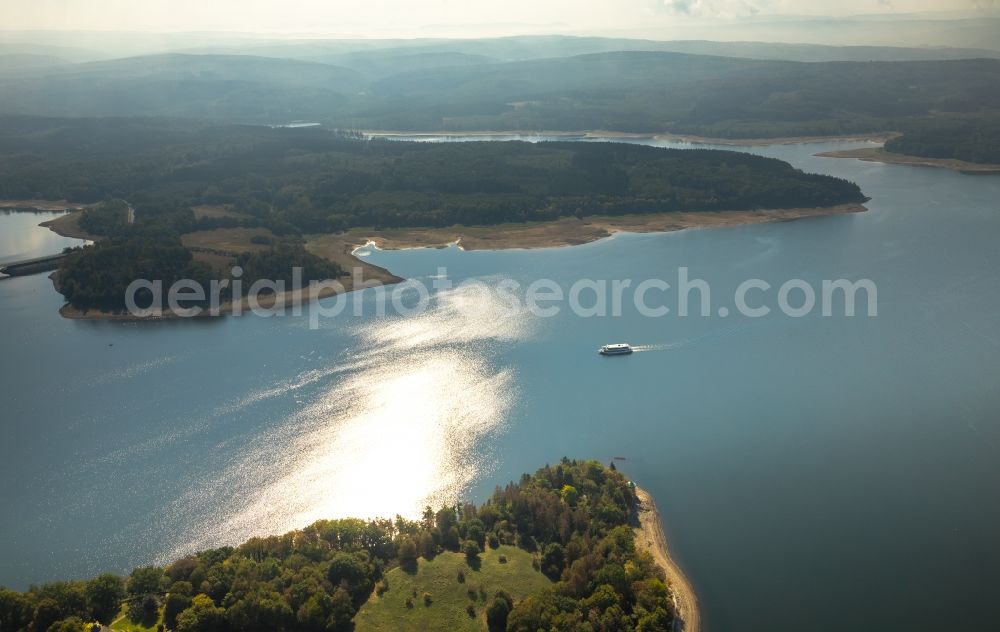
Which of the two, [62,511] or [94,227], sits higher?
[94,227]

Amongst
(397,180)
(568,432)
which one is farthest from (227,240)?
(568,432)

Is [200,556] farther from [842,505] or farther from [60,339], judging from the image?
[60,339]

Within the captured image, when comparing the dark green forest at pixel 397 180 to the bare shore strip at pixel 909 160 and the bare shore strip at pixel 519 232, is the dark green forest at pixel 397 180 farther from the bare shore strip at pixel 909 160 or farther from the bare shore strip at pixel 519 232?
the bare shore strip at pixel 909 160

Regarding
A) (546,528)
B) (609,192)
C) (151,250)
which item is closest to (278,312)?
(151,250)

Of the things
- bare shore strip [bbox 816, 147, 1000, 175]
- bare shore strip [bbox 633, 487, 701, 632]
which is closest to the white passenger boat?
bare shore strip [bbox 633, 487, 701, 632]

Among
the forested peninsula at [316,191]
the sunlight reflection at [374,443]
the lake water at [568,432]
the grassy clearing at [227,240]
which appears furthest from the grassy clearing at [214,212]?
the sunlight reflection at [374,443]
